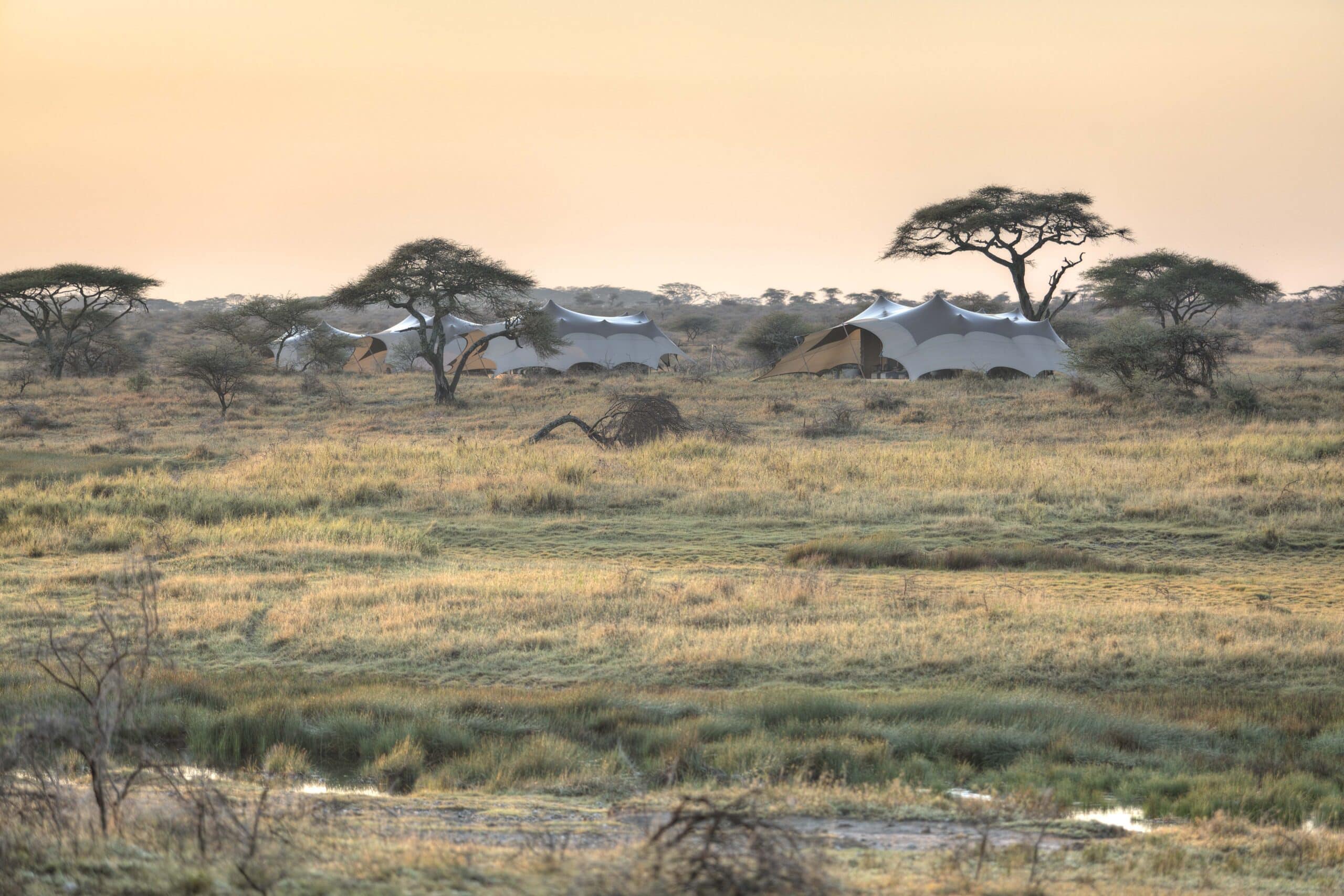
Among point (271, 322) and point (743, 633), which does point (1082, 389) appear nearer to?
point (743, 633)

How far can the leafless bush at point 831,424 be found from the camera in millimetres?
26016

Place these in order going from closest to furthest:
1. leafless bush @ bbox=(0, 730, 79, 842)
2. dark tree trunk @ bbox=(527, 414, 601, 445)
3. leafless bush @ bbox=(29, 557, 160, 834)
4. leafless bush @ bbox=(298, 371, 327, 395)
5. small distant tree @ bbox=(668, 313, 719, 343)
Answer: leafless bush @ bbox=(0, 730, 79, 842)
leafless bush @ bbox=(29, 557, 160, 834)
dark tree trunk @ bbox=(527, 414, 601, 445)
leafless bush @ bbox=(298, 371, 327, 395)
small distant tree @ bbox=(668, 313, 719, 343)

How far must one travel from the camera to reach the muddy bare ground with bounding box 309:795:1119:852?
4.32 m

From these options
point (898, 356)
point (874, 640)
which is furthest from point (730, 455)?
point (898, 356)

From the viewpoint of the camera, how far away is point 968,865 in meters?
3.98

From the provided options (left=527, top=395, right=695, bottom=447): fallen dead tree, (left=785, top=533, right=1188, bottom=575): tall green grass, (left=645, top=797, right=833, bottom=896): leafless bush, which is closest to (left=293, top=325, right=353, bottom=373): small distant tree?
(left=527, top=395, right=695, bottom=447): fallen dead tree

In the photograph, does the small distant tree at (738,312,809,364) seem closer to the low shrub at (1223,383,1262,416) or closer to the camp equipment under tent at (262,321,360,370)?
the camp equipment under tent at (262,321,360,370)

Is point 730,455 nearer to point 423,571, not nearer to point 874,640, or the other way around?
point 423,571

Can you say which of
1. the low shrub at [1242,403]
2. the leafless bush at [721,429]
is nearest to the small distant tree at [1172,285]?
the low shrub at [1242,403]

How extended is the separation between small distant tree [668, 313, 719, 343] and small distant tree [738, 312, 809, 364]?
19240mm

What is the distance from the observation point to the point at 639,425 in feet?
78.2

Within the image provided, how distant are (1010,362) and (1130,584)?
30.0 m

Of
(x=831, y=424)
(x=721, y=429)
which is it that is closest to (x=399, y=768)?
(x=721, y=429)

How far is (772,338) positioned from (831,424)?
2331 centimetres
